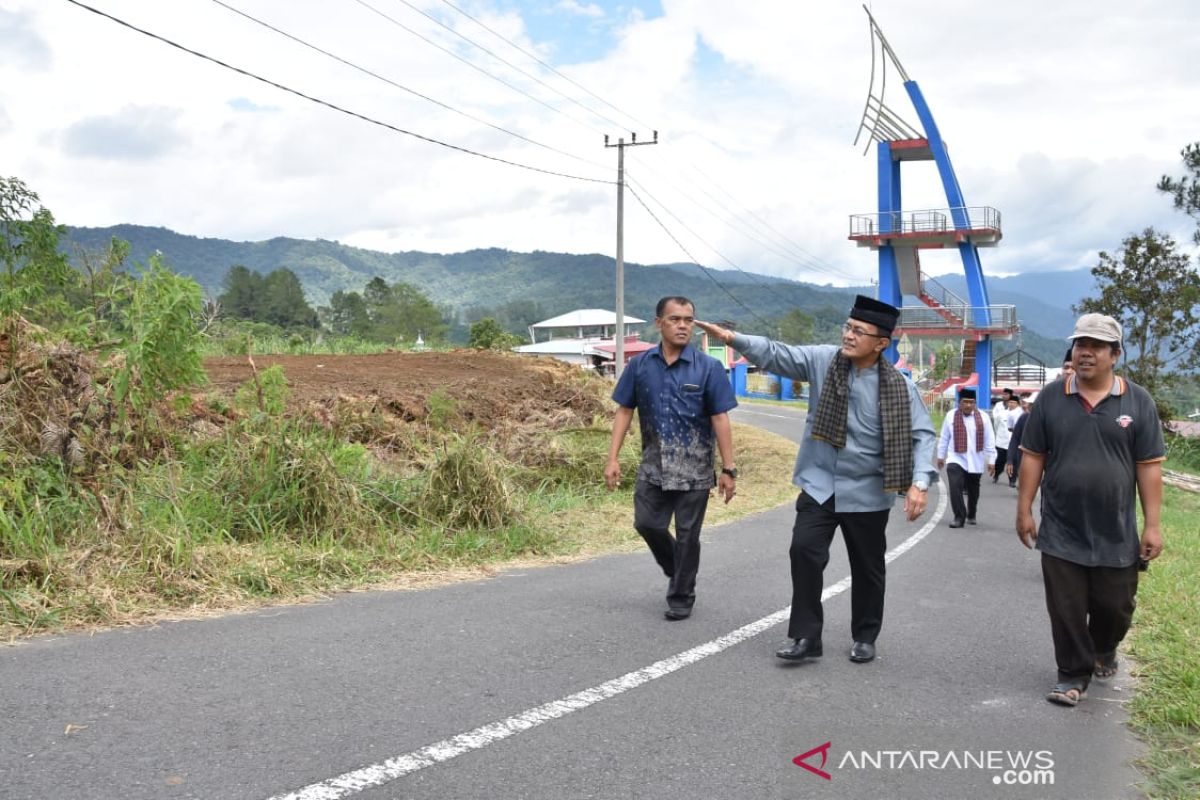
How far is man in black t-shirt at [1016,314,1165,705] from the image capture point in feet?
16.6

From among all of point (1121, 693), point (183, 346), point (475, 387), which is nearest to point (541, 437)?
point (475, 387)

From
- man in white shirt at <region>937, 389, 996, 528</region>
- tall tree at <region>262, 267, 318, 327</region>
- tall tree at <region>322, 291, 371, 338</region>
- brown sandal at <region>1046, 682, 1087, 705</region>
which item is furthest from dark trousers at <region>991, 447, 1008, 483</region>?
tall tree at <region>322, 291, 371, 338</region>

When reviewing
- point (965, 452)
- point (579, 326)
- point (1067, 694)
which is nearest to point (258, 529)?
point (1067, 694)

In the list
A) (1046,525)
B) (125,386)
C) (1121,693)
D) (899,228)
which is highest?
(899,228)

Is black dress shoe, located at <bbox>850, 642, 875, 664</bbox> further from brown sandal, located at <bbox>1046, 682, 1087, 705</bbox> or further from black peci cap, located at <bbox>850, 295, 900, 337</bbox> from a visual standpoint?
black peci cap, located at <bbox>850, 295, 900, 337</bbox>

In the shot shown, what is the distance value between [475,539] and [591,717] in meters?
4.12

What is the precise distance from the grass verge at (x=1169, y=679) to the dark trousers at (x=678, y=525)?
2.53 m

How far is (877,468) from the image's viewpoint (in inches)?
217

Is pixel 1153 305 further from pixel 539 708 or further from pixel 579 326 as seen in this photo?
pixel 579 326

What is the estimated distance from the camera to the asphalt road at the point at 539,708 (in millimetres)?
3773

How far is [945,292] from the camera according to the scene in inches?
2067

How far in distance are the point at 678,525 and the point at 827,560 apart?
1142 millimetres

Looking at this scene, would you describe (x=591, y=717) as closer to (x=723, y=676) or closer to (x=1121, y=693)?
(x=723, y=676)

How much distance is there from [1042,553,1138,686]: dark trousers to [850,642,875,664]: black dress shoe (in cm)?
93
